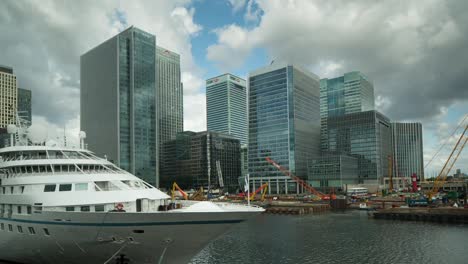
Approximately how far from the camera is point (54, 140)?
33.4m

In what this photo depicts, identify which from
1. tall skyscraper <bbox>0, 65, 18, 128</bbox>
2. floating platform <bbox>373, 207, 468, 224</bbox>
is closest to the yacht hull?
floating platform <bbox>373, 207, 468, 224</bbox>

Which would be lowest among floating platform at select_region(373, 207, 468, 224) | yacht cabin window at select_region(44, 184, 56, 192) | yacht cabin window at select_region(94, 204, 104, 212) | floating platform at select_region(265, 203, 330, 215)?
floating platform at select_region(265, 203, 330, 215)

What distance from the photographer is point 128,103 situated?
156 metres

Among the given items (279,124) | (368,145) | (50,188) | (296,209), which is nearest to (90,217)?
(50,188)

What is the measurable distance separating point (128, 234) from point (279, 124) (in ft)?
529

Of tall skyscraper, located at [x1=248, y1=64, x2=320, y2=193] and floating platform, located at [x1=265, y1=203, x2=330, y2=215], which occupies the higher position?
tall skyscraper, located at [x1=248, y1=64, x2=320, y2=193]

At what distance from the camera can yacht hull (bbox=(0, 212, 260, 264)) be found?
23094mm

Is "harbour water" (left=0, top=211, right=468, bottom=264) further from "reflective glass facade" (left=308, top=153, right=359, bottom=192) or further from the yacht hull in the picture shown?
"reflective glass facade" (left=308, top=153, right=359, bottom=192)

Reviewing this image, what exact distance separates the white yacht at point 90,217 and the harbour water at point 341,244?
14953 mm

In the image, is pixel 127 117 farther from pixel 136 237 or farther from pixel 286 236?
pixel 136 237

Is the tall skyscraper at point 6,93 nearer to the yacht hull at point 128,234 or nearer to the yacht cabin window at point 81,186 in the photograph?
the yacht cabin window at point 81,186

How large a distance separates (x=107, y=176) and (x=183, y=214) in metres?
8.85

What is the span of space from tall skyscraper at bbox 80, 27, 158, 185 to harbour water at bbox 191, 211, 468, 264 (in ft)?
321

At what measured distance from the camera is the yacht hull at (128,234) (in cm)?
2309
